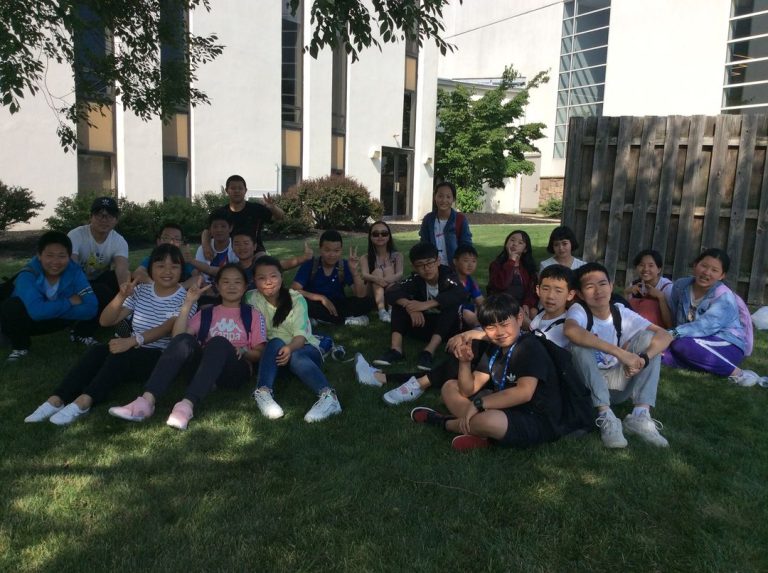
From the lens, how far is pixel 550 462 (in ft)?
11.3

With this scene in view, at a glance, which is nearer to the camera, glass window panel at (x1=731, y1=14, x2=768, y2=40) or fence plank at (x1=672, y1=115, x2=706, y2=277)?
fence plank at (x1=672, y1=115, x2=706, y2=277)

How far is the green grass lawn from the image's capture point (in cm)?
259

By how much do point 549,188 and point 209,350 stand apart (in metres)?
30.8

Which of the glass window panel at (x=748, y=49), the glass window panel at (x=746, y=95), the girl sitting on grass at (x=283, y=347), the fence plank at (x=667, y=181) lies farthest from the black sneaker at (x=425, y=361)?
the glass window panel at (x=748, y=49)

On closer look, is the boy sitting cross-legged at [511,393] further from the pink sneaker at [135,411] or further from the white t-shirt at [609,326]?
the pink sneaker at [135,411]

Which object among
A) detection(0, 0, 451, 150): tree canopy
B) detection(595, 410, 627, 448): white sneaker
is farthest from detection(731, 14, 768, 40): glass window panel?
detection(595, 410, 627, 448): white sneaker

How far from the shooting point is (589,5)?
3142 cm

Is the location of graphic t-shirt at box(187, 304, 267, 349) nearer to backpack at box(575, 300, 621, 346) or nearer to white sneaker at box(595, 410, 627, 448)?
backpack at box(575, 300, 621, 346)

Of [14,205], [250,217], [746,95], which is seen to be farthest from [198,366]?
[746,95]

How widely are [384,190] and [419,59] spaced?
508cm

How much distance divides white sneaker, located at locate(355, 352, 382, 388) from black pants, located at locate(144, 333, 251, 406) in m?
1.03

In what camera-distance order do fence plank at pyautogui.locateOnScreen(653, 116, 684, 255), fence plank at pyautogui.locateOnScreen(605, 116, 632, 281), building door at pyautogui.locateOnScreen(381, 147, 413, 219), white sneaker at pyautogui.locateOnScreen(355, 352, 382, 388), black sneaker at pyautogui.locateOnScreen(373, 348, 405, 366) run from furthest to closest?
building door at pyautogui.locateOnScreen(381, 147, 413, 219), fence plank at pyautogui.locateOnScreen(605, 116, 632, 281), fence plank at pyautogui.locateOnScreen(653, 116, 684, 255), black sneaker at pyautogui.locateOnScreen(373, 348, 405, 366), white sneaker at pyautogui.locateOnScreen(355, 352, 382, 388)

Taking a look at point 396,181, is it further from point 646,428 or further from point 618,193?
point 646,428

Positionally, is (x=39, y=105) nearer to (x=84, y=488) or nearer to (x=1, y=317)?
(x=1, y=317)
